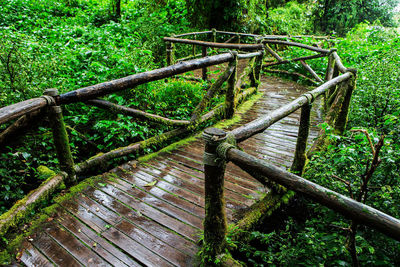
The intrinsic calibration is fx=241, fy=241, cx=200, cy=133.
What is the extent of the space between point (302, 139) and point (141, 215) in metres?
2.07

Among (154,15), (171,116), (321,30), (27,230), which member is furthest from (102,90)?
(321,30)

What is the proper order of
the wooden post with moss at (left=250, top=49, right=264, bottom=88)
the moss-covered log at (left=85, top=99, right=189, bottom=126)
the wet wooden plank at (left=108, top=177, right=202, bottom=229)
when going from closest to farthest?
the wet wooden plank at (left=108, top=177, right=202, bottom=229)
the moss-covered log at (left=85, top=99, right=189, bottom=126)
the wooden post with moss at (left=250, top=49, right=264, bottom=88)

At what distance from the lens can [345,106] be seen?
13.3 feet

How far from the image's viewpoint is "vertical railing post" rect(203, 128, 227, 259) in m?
1.77

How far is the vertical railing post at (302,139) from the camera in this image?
9.25ft

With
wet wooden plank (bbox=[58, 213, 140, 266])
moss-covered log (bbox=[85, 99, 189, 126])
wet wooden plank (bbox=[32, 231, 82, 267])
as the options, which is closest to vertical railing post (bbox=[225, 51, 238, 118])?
moss-covered log (bbox=[85, 99, 189, 126])

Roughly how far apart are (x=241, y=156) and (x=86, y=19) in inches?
468

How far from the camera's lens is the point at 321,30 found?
2270cm

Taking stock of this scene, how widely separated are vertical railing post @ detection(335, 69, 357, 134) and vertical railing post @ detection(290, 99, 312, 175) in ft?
5.07

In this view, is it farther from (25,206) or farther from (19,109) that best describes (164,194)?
(19,109)

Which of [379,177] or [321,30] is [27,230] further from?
[321,30]

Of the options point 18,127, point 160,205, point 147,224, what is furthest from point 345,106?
point 18,127

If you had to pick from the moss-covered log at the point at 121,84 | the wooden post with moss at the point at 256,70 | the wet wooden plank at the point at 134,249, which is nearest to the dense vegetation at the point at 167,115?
the wet wooden plank at the point at 134,249

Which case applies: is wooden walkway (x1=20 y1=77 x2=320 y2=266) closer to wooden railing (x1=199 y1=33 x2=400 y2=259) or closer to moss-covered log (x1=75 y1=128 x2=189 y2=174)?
moss-covered log (x1=75 y1=128 x2=189 y2=174)
